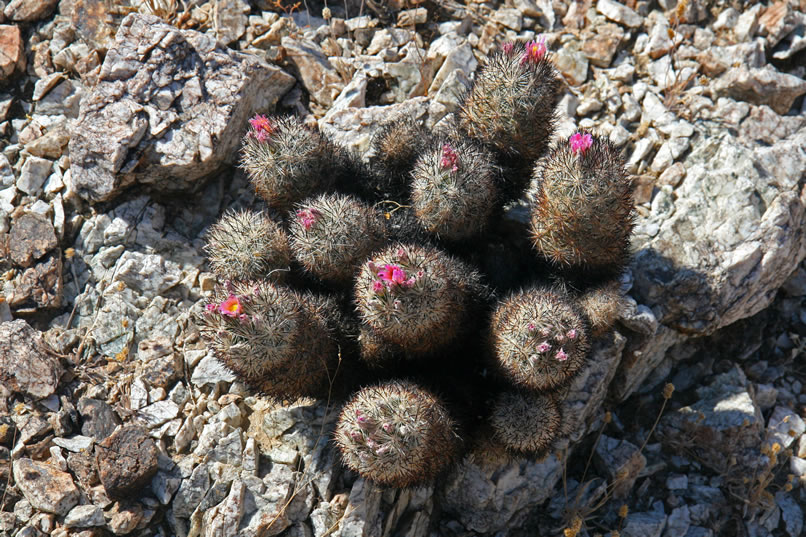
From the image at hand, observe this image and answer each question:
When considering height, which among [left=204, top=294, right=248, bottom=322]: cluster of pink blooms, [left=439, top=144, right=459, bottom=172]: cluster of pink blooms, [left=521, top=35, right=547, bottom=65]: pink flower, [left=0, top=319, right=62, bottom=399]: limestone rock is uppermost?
[left=521, top=35, right=547, bottom=65]: pink flower

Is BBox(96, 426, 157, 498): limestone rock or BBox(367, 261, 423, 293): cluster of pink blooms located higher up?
BBox(367, 261, 423, 293): cluster of pink blooms

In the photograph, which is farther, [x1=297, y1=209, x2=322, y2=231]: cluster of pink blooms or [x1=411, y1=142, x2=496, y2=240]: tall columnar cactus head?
[x1=411, y1=142, x2=496, y2=240]: tall columnar cactus head

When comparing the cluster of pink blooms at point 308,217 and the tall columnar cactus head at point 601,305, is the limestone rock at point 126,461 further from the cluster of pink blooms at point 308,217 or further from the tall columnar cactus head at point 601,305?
the tall columnar cactus head at point 601,305

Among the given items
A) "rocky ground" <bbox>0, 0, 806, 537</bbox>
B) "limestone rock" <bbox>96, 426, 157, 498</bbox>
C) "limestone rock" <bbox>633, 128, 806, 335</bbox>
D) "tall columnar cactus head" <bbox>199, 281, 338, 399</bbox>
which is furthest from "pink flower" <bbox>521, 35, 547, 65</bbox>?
"limestone rock" <bbox>96, 426, 157, 498</bbox>

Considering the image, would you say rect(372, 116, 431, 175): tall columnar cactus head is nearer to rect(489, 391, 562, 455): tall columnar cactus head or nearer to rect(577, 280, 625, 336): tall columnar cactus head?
rect(577, 280, 625, 336): tall columnar cactus head

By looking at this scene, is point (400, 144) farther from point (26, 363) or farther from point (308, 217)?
point (26, 363)

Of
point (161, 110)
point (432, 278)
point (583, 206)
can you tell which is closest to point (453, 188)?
point (432, 278)

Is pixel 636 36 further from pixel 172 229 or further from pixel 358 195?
pixel 172 229
